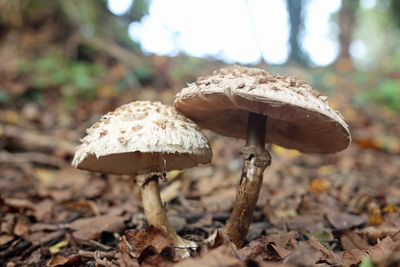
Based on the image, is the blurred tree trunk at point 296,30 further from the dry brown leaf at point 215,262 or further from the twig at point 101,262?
the dry brown leaf at point 215,262

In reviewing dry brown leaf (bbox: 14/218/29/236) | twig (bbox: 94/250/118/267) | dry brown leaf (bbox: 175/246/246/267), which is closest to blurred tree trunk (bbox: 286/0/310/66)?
dry brown leaf (bbox: 14/218/29/236)

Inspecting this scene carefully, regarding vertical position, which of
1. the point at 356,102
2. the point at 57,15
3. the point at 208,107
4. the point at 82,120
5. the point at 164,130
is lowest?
the point at 164,130

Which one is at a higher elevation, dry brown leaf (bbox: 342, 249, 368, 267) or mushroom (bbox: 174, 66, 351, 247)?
mushroom (bbox: 174, 66, 351, 247)

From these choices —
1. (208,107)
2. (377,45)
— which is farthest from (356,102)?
(377,45)

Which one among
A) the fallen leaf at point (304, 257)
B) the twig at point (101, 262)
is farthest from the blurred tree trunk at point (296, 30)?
the fallen leaf at point (304, 257)

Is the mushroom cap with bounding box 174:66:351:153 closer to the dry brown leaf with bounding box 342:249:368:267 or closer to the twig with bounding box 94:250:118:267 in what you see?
the dry brown leaf with bounding box 342:249:368:267

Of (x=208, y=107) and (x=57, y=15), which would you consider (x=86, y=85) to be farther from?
(x=208, y=107)
